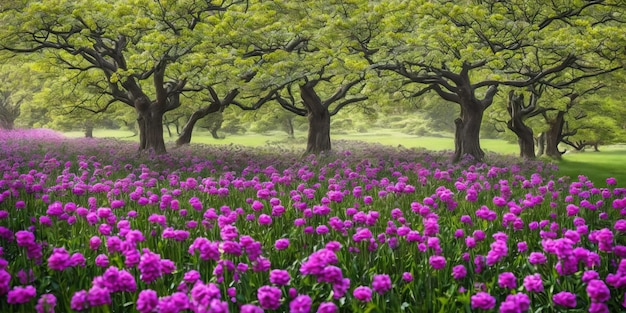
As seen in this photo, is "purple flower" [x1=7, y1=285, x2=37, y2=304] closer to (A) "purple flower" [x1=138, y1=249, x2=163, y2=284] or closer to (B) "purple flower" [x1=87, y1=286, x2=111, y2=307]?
(B) "purple flower" [x1=87, y1=286, x2=111, y2=307]

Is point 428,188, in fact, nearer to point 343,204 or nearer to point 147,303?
point 343,204

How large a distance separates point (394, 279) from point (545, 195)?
17.0 feet

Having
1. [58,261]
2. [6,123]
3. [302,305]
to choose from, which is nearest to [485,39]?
[302,305]

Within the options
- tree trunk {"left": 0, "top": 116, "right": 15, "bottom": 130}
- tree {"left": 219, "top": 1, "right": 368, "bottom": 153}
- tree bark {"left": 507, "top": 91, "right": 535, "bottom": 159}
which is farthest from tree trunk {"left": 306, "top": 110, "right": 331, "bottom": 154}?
tree trunk {"left": 0, "top": 116, "right": 15, "bottom": 130}

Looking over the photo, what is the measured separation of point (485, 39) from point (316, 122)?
9217 mm

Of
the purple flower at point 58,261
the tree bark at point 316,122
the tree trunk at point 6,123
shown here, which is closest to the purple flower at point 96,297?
the purple flower at point 58,261

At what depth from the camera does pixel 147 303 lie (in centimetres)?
271

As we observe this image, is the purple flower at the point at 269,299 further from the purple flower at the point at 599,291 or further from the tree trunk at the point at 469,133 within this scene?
the tree trunk at the point at 469,133

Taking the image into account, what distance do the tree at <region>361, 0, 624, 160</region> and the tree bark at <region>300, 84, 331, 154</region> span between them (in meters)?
5.31

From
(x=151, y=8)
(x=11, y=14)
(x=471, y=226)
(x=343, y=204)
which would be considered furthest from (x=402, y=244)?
(x=11, y=14)

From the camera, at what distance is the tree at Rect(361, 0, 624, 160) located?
13.6 m

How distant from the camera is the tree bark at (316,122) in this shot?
854 inches

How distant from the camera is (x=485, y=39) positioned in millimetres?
14688

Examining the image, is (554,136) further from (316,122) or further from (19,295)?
(19,295)
